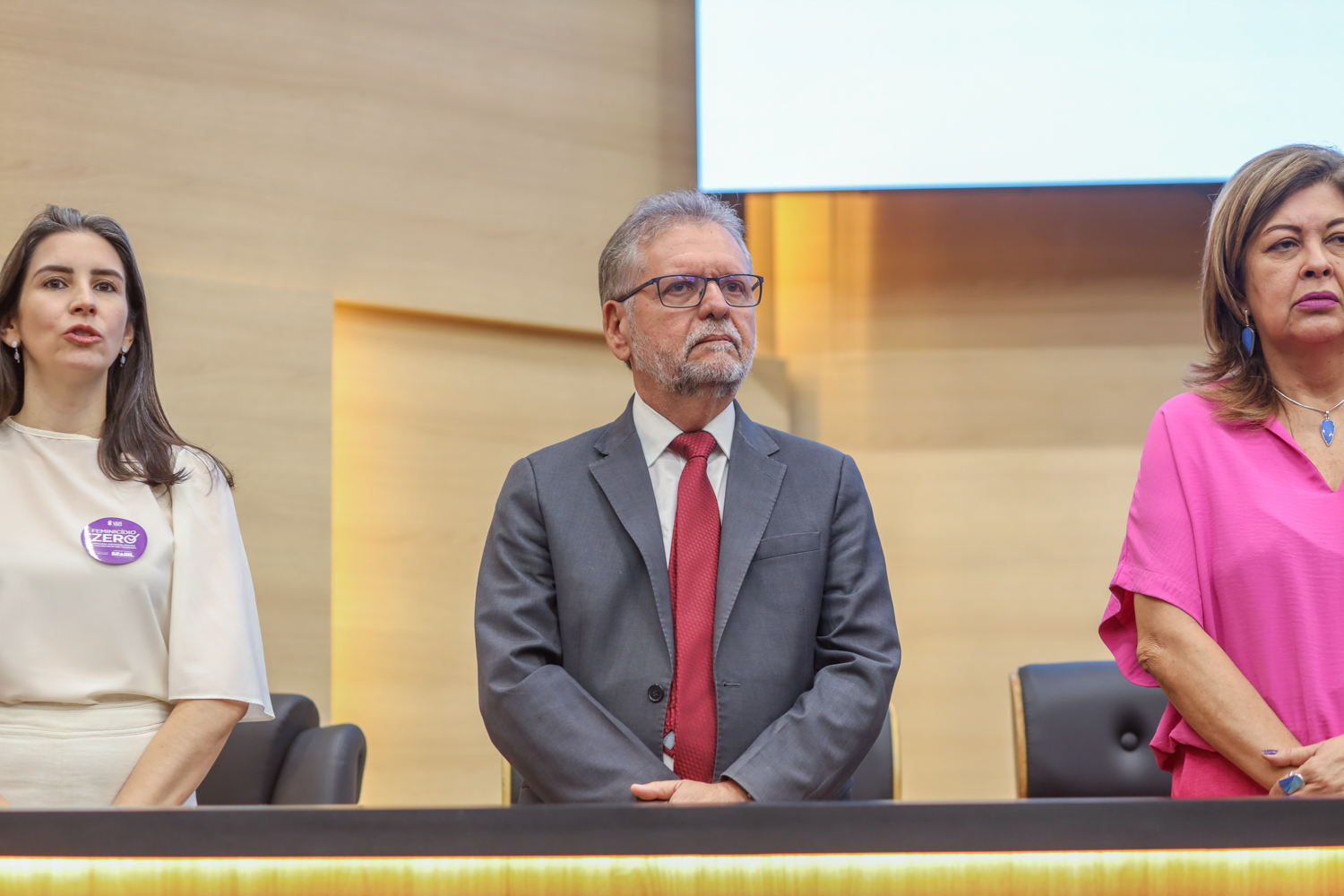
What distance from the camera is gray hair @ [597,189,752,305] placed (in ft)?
6.84

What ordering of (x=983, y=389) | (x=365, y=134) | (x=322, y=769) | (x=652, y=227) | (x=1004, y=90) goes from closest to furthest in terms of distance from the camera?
(x=652, y=227) → (x=322, y=769) → (x=365, y=134) → (x=1004, y=90) → (x=983, y=389)

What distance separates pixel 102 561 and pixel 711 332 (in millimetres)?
1065

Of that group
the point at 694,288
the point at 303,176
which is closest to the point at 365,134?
the point at 303,176

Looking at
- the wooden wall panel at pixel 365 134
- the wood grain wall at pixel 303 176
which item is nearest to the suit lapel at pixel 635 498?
the wood grain wall at pixel 303 176

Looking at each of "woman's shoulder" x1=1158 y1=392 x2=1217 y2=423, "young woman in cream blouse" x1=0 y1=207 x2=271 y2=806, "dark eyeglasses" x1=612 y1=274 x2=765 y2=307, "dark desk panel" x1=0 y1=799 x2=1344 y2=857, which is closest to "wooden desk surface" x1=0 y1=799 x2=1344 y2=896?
"dark desk panel" x1=0 y1=799 x2=1344 y2=857

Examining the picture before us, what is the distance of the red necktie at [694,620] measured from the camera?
184 cm

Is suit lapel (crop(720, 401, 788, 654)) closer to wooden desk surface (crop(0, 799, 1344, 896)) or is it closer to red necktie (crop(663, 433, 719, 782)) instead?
red necktie (crop(663, 433, 719, 782))

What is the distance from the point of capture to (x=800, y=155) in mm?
3703

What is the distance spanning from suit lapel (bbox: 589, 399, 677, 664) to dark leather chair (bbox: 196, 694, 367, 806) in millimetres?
911

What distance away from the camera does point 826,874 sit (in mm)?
1191

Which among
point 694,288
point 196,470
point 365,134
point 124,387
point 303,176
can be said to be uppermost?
point 365,134

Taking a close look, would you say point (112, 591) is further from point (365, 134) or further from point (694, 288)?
point (365, 134)

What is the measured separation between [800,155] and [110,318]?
7.29 ft

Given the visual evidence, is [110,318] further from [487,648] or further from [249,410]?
[249,410]
